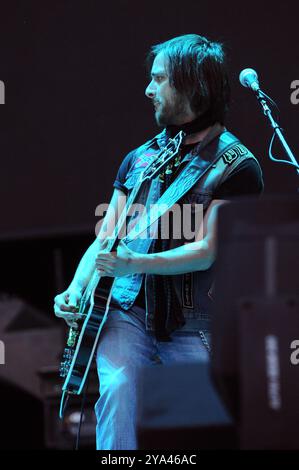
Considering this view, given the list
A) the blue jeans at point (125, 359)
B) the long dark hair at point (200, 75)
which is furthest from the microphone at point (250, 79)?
the blue jeans at point (125, 359)

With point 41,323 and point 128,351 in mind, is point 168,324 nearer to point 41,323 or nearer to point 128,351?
point 128,351

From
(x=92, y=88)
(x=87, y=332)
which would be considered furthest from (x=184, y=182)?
(x=92, y=88)

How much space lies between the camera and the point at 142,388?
1.64 meters

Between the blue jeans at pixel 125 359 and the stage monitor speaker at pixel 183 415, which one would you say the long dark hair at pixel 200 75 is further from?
the stage monitor speaker at pixel 183 415

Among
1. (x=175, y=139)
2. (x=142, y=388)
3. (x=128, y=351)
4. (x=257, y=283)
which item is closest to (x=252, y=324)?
(x=257, y=283)

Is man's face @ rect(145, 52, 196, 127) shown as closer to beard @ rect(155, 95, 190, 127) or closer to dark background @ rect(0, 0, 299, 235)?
beard @ rect(155, 95, 190, 127)

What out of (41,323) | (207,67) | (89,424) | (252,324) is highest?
(207,67)

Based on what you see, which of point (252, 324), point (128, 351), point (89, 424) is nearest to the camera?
A: point (252, 324)

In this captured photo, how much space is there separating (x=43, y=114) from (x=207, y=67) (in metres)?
1.23

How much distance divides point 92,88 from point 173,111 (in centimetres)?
103

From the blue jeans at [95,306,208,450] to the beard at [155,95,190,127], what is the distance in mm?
678

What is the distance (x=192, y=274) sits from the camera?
278 centimetres

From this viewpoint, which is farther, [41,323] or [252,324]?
[41,323]

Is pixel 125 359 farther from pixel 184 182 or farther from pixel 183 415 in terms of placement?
pixel 183 415
